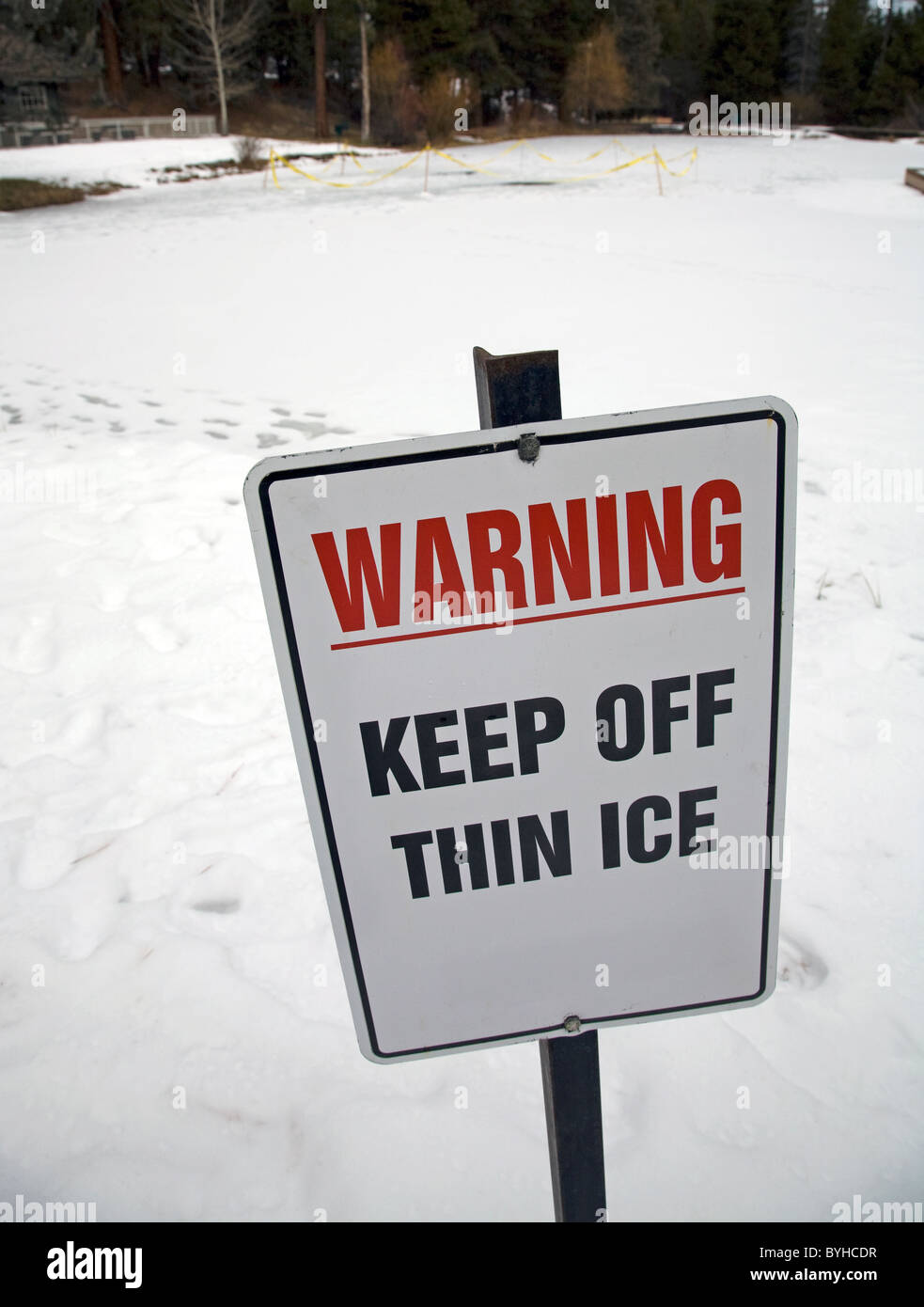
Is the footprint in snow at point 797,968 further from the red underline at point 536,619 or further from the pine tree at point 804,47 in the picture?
the pine tree at point 804,47

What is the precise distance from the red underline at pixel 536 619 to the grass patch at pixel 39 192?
2035 cm

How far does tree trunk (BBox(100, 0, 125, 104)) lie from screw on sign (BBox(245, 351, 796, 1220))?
50297mm

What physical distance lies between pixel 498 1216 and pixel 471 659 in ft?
4.58

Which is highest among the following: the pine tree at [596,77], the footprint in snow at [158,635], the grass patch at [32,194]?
the pine tree at [596,77]

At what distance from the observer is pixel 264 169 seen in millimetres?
26312

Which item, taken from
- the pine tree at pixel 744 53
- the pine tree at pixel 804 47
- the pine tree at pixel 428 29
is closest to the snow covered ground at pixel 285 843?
the pine tree at pixel 428 29

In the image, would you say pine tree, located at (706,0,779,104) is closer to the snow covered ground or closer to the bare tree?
the bare tree

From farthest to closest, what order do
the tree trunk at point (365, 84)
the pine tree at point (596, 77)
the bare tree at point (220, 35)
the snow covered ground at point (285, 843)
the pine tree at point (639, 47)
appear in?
the pine tree at point (639, 47), the pine tree at point (596, 77), the bare tree at point (220, 35), the tree trunk at point (365, 84), the snow covered ground at point (285, 843)

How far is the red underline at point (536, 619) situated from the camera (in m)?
1.01

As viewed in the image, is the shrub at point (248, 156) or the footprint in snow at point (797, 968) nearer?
the footprint in snow at point (797, 968)

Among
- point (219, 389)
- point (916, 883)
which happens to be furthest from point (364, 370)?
point (916, 883)

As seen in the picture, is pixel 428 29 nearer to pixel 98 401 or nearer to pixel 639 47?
pixel 639 47

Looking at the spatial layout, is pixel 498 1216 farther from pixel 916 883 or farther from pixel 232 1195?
pixel 916 883

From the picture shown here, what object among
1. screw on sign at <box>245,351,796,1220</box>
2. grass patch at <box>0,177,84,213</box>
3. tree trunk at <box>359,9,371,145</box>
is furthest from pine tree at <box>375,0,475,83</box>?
screw on sign at <box>245,351,796,1220</box>
